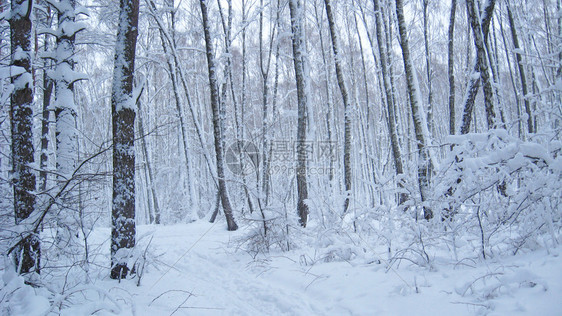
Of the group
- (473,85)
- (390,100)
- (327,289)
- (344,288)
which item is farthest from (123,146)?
(390,100)

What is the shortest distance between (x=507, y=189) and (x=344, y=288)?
1.95 meters

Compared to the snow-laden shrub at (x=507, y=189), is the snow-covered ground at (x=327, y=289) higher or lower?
lower

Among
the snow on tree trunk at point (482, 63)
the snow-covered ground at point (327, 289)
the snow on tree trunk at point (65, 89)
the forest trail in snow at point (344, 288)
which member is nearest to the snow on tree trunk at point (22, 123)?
the snow-covered ground at point (327, 289)

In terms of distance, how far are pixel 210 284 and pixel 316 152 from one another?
14.0 m

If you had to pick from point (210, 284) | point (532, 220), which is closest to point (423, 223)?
point (532, 220)

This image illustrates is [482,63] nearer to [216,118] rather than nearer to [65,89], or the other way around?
[216,118]

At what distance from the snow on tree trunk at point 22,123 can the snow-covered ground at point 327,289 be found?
78 centimetres

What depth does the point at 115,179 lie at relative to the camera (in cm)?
413

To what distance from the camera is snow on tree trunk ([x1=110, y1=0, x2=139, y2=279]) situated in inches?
162

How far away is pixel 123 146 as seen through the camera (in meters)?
4.17

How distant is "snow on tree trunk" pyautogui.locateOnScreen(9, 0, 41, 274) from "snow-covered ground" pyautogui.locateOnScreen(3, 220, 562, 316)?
78 centimetres

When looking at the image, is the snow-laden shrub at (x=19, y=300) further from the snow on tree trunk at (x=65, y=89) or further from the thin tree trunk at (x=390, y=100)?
the thin tree trunk at (x=390, y=100)

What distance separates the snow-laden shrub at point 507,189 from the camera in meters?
2.71

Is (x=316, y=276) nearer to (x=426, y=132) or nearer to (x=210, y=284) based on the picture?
(x=210, y=284)
